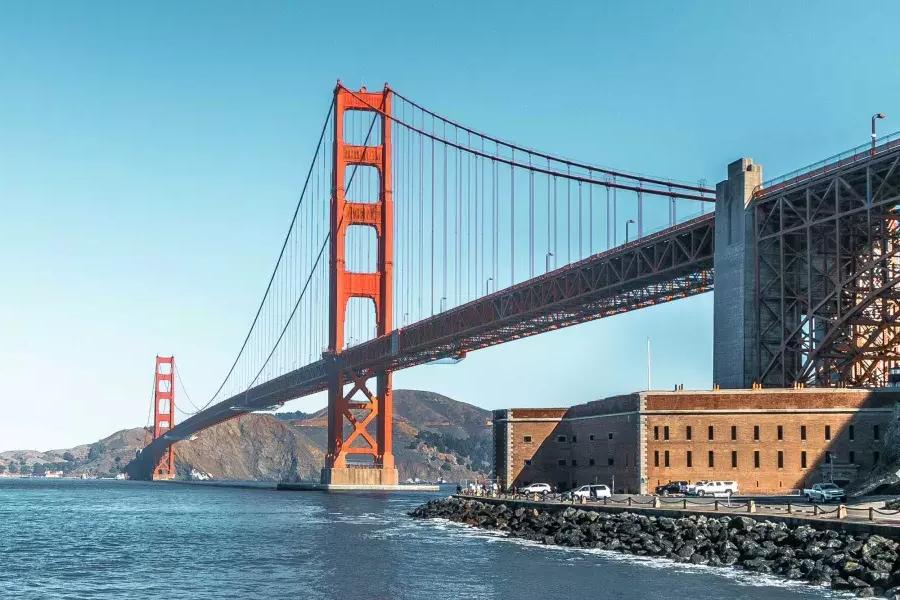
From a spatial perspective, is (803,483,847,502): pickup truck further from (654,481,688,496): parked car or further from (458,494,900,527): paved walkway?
(654,481,688,496): parked car

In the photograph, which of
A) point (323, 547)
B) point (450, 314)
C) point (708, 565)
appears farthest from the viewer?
point (450, 314)

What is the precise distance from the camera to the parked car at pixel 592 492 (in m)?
67.4

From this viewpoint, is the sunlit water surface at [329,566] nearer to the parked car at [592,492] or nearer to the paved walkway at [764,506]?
the paved walkway at [764,506]

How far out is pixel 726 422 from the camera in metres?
65.9

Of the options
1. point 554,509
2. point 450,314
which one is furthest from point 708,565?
point 450,314

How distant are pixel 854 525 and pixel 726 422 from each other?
2410cm

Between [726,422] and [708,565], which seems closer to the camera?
[708,565]

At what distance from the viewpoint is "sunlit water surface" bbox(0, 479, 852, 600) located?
137 ft

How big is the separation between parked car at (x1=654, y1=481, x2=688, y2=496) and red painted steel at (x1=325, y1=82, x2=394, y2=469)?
54603 mm

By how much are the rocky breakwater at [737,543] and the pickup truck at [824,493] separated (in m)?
9.06

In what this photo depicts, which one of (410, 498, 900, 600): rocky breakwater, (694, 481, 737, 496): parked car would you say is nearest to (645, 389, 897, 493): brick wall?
(694, 481, 737, 496): parked car

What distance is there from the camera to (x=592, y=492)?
225 feet

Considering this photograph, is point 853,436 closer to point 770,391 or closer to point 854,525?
point 770,391

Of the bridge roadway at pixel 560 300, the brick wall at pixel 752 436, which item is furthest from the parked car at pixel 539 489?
the bridge roadway at pixel 560 300
